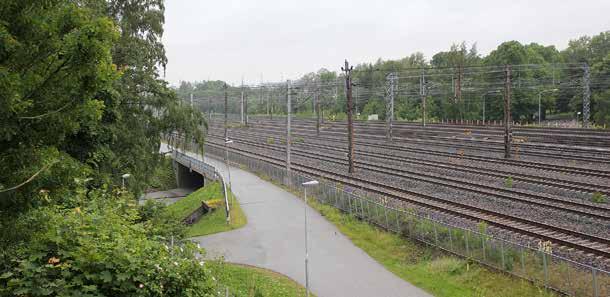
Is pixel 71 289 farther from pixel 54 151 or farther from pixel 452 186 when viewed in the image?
pixel 452 186

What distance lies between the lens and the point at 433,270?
1931 cm

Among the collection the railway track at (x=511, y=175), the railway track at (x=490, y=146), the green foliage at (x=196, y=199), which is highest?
the railway track at (x=490, y=146)

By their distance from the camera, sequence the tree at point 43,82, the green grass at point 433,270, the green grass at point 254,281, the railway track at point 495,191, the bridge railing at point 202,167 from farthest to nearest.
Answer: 1. the bridge railing at point 202,167
2. the railway track at point 495,191
3. the green grass at point 254,281
4. the green grass at point 433,270
5. the tree at point 43,82

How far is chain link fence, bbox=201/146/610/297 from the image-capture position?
15.8 meters

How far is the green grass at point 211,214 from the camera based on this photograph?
2833 cm

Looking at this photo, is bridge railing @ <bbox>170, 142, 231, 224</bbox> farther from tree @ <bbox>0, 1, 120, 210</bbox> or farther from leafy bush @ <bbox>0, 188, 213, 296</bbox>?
tree @ <bbox>0, 1, 120, 210</bbox>

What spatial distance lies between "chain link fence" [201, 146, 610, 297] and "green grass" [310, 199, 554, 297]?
1.07ft

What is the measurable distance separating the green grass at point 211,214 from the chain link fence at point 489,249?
5163 mm

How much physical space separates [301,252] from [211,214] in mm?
11473

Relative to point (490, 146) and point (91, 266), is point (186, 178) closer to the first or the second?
point (490, 146)

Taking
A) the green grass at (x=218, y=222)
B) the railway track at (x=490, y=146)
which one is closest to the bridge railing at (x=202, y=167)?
the green grass at (x=218, y=222)

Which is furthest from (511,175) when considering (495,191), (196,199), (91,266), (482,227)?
(91,266)

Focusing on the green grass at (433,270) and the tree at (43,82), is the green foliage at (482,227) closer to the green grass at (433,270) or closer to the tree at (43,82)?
the green grass at (433,270)

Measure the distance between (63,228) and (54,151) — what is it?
3.95m
